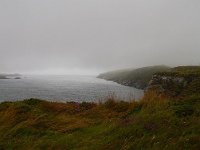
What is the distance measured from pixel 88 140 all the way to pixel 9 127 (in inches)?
260

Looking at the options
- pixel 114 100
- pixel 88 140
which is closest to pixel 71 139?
pixel 88 140

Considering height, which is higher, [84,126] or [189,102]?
[189,102]

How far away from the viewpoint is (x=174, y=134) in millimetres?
10852

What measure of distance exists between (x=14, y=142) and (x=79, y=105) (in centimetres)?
797

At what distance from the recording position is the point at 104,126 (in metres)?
14.8

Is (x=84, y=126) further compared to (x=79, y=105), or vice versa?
(x=79, y=105)

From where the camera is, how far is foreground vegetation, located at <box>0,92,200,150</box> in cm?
1088

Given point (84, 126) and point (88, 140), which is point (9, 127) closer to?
point (84, 126)

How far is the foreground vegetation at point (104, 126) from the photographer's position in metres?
10.9

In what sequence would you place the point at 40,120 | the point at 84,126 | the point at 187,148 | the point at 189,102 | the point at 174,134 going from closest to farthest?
the point at 187,148 < the point at 174,134 < the point at 189,102 < the point at 84,126 < the point at 40,120

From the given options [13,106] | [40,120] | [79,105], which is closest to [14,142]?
[40,120]

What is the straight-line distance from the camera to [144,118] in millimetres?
13031

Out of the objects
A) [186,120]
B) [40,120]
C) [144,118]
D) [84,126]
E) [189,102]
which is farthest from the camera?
[40,120]

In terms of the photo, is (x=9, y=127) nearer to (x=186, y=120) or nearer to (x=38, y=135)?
(x=38, y=135)
